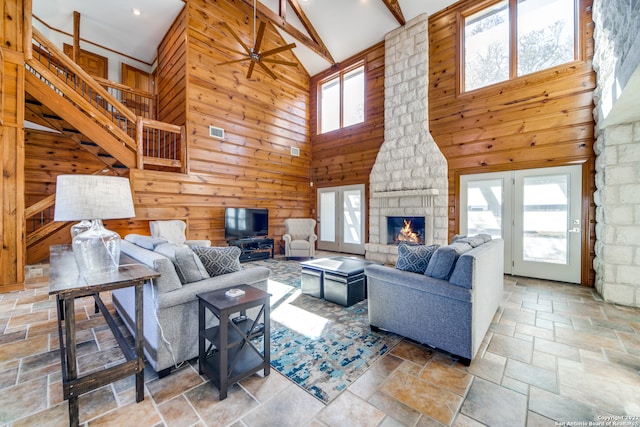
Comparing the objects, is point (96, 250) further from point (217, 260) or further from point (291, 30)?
point (291, 30)

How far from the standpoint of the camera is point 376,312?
2.57 metres

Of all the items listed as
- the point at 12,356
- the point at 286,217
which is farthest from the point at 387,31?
the point at 12,356

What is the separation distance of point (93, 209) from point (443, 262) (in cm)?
263

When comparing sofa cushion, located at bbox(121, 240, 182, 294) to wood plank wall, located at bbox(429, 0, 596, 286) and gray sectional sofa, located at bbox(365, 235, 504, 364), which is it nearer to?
gray sectional sofa, located at bbox(365, 235, 504, 364)

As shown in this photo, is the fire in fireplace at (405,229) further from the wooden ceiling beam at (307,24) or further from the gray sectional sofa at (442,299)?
the wooden ceiling beam at (307,24)

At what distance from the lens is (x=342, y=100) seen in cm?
731

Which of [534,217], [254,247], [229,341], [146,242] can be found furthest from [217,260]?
[534,217]

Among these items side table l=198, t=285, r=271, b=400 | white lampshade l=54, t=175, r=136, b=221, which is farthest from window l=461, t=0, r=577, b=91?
white lampshade l=54, t=175, r=136, b=221

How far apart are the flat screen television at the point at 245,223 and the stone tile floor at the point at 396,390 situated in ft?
11.5

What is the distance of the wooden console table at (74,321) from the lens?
1433 mm

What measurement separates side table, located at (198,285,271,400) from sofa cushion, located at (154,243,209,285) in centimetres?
23

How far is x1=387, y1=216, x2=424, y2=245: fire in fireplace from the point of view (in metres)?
5.61

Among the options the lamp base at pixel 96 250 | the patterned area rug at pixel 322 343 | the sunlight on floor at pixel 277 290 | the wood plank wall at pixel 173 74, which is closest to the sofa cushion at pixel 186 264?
the lamp base at pixel 96 250

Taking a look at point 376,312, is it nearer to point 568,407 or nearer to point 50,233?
point 568,407
